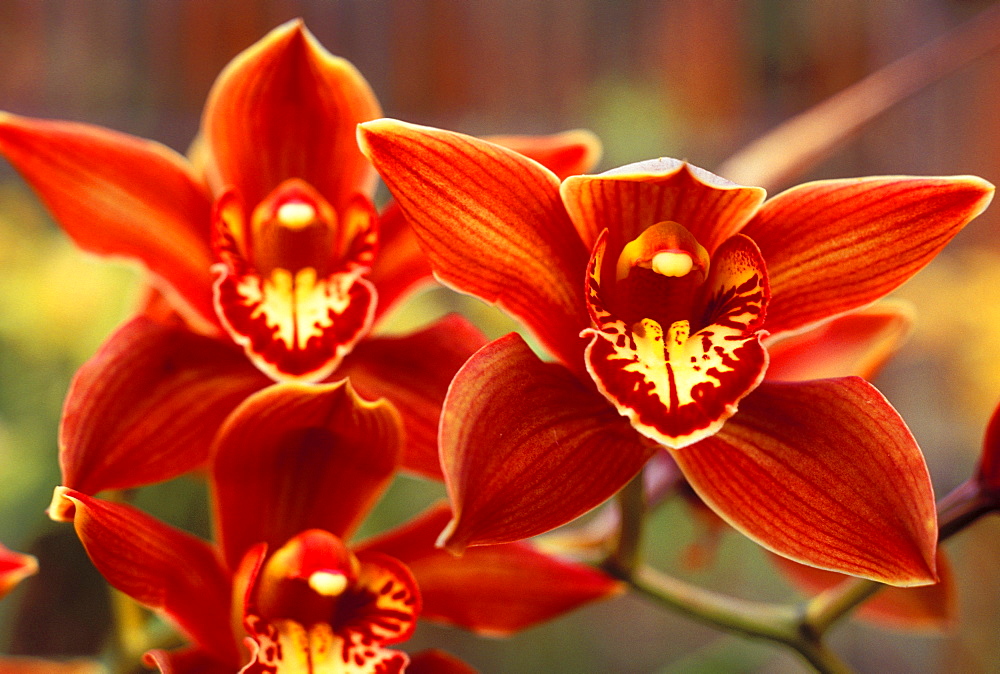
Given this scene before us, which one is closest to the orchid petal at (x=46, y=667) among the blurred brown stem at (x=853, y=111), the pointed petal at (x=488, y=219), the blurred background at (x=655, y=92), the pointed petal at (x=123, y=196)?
the pointed petal at (x=123, y=196)

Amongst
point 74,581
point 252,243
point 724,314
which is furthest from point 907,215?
point 74,581

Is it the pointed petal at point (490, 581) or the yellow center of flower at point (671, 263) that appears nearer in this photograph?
the yellow center of flower at point (671, 263)

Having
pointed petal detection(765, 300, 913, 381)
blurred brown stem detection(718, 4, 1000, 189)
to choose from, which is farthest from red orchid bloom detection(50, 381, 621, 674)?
blurred brown stem detection(718, 4, 1000, 189)

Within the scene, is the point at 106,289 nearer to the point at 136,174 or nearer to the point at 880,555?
the point at 136,174

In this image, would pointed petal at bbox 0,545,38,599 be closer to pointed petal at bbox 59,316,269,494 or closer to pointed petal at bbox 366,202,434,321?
pointed petal at bbox 59,316,269,494

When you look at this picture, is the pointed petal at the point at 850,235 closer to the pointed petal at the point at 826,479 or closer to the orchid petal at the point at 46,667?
the pointed petal at the point at 826,479
